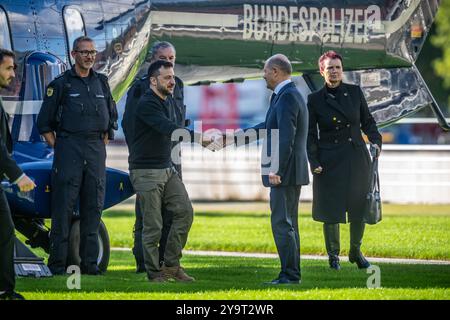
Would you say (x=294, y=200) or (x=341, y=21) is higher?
(x=341, y=21)

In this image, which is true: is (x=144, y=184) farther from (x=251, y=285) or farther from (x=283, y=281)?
(x=283, y=281)

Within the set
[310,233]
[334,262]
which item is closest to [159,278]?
[334,262]

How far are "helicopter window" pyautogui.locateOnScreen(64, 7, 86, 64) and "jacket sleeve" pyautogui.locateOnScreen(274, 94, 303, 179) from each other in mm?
2970

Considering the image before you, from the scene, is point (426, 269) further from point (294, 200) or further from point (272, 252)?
point (272, 252)

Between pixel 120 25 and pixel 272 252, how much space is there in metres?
3.43

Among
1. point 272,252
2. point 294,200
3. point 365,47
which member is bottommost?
point 272,252

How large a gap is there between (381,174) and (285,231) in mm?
13267

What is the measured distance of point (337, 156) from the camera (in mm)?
12586

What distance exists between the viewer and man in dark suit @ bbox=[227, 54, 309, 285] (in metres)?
10.9

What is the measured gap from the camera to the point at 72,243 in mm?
12070

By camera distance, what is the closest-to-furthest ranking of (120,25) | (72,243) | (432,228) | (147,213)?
(147,213)
(72,243)
(120,25)
(432,228)

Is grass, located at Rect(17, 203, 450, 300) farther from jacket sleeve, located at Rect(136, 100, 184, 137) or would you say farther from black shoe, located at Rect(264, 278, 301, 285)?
jacket sleeve, located at Rect(136, 100, 184, 137)
